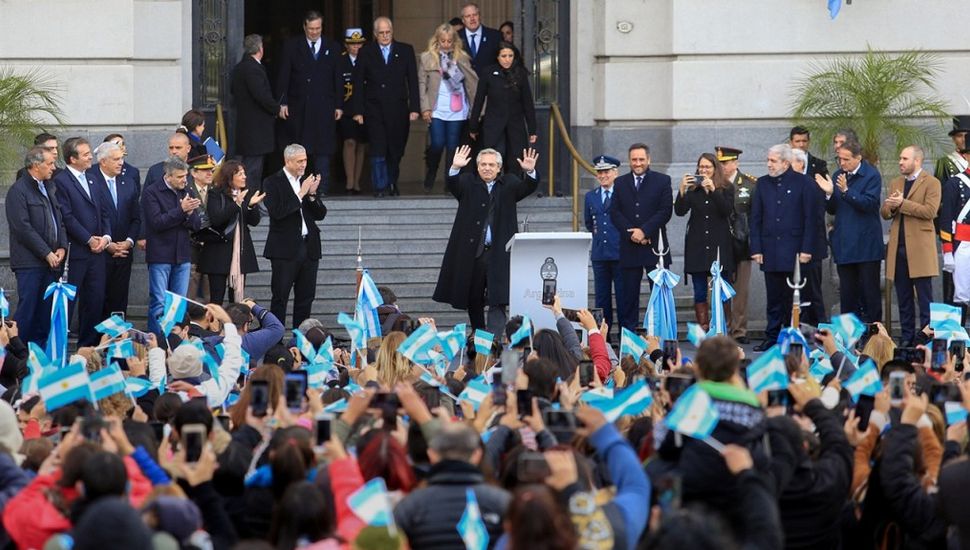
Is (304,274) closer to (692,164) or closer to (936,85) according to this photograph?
(692,164)

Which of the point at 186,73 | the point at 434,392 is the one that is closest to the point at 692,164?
the point at 186,73

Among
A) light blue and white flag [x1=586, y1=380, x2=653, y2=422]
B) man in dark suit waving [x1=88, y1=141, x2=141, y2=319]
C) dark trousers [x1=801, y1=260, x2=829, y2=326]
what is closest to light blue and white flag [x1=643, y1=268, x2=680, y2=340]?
dark trousers [x1=801, y1=260, x2=829, y2=326]

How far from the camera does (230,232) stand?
15977mm

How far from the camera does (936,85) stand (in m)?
18.5

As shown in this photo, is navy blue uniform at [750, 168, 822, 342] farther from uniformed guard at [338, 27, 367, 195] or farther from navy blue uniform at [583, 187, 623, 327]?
uniformed guard at [338, 27, 367, 195]

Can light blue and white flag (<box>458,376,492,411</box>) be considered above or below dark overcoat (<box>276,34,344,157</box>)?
below

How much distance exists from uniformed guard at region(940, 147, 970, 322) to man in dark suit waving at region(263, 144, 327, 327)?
5.20 m

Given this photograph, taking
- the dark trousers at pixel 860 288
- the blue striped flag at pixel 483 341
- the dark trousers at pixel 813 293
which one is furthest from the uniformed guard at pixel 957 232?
the blue striped flag at pixel 483 341

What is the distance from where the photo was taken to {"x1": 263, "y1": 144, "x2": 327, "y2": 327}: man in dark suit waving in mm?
16094

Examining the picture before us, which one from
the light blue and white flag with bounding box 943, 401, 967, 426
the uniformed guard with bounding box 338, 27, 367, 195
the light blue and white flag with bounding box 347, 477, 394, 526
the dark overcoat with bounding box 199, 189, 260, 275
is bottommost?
the light blue and white flag with bounding box 347, 477, 394, 526

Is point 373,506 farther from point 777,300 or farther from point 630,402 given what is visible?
point 777,300

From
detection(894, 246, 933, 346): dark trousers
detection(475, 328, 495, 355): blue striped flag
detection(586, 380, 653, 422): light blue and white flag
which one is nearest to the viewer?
detection(586, 380, 653, 422): light blue and white flag

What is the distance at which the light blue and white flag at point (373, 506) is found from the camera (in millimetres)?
6328

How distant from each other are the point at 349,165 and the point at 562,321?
321 inches
